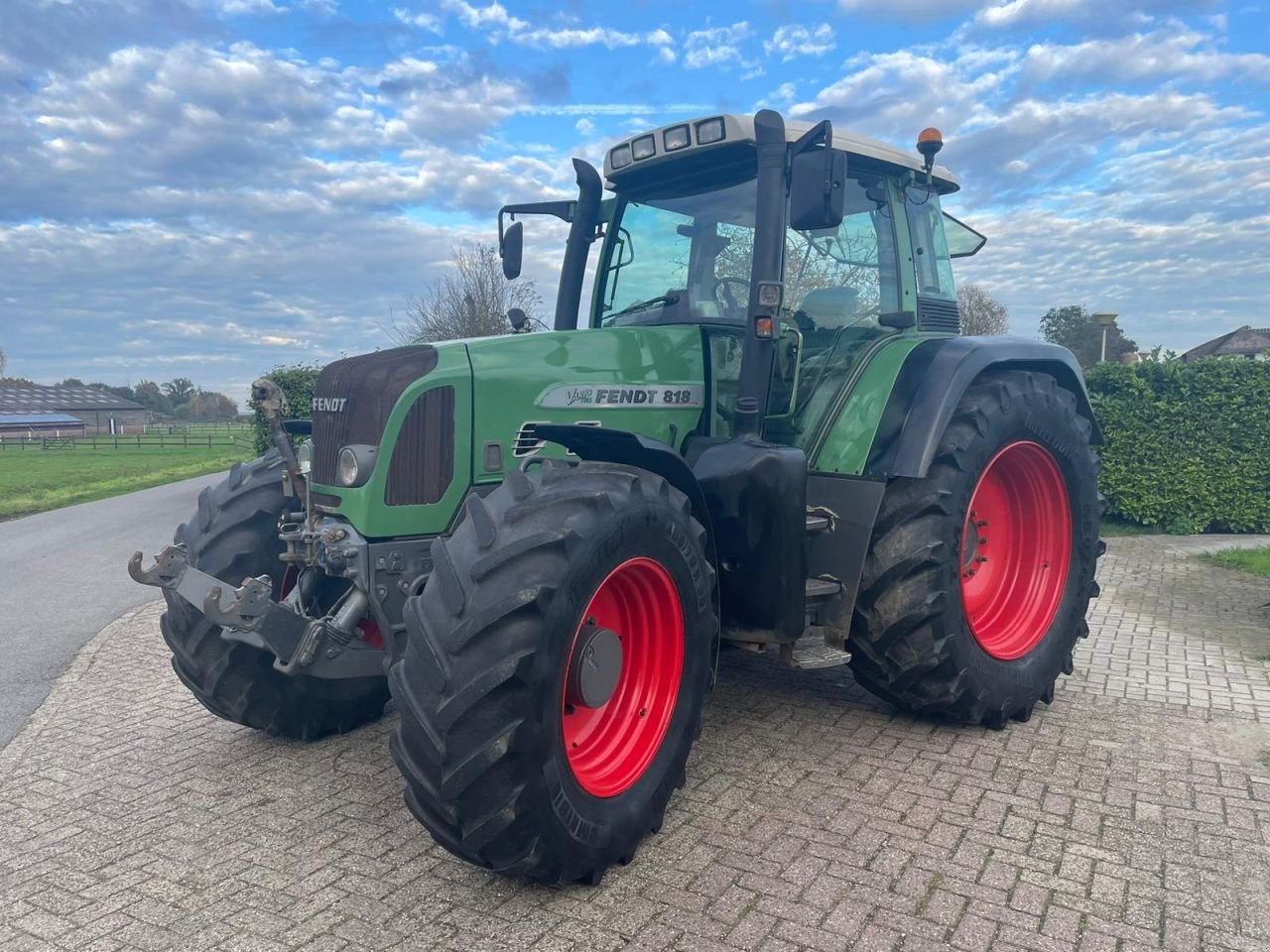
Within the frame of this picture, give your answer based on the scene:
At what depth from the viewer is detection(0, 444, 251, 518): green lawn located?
779 inches

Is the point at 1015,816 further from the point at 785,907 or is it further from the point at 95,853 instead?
the point at 95,853

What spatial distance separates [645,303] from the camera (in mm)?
4609

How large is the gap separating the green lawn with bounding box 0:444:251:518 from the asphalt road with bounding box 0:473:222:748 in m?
2.64

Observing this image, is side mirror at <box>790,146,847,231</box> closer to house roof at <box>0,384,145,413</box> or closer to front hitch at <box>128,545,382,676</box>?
front hitch at <box>128,545,382,676</box>

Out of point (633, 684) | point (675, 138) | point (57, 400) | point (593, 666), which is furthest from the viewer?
point (57, 400)

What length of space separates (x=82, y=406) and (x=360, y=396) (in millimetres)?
79856

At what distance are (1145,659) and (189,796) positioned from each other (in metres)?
5.32

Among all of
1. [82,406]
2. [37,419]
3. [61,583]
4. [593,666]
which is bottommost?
[61,583]

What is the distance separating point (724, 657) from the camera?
5609mm

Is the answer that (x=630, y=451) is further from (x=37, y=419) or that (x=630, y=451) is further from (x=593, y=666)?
(x=37, y=419)

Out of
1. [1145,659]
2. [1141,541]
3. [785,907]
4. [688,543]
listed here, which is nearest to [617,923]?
[785,907]

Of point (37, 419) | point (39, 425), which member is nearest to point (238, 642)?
point (39, 425)

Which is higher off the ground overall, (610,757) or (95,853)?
(610,757)

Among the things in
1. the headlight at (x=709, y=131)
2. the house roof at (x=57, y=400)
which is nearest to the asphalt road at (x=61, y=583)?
the headlight at (x=709, y=131)
